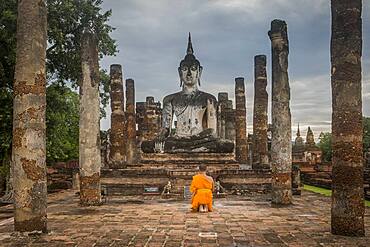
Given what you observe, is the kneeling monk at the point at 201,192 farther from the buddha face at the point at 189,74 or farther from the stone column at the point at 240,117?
the stone column at the point at 240,117

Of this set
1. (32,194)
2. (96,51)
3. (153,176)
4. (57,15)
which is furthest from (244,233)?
(57,15)

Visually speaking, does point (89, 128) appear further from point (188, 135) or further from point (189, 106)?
point (189, 106)

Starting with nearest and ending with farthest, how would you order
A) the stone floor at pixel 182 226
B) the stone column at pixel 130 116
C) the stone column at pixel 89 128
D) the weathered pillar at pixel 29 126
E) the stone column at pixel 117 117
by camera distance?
the stone floor at pixel 182 226, the weathered pillar at pixel 29 126, the stone column at pixel 89 128, the stone column at pixel 117 117, the stone column at pixel 130 116

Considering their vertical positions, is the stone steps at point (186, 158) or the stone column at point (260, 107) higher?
the stone column at point (260, 107)

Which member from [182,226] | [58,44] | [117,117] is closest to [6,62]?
[58,44]

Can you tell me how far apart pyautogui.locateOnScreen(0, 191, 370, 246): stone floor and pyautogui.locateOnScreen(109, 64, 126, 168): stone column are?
7059 millimetres

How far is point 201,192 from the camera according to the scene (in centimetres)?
1069

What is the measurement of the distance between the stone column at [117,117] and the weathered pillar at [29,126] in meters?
11.1

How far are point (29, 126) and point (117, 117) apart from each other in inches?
455

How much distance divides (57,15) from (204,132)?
8578 millimetres

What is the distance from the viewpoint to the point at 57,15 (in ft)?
46.9

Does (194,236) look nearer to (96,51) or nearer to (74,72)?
(96,51)

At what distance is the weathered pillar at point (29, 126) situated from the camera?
7867mm

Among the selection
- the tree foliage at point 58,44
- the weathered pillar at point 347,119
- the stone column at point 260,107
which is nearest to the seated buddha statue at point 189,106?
the stone column at point 260,107
